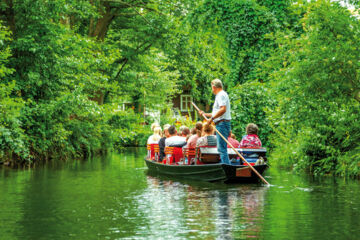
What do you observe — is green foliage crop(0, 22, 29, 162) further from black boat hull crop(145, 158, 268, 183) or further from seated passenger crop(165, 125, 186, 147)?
black boat hull crop(145, 158, 268, 183)

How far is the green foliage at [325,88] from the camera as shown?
12289 millimetres

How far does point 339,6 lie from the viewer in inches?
497

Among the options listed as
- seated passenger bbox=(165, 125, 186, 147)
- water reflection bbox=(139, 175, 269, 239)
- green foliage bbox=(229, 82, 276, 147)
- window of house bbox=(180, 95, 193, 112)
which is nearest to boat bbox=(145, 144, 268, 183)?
seated passenger bbox=(165, 125, 186, 147)

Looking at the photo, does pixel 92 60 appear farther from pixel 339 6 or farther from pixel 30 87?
pixel 339 6

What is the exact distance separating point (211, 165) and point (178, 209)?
380 centimetres

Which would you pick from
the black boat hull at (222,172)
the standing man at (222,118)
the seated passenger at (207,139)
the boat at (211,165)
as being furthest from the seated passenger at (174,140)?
the standing man at (222,118)

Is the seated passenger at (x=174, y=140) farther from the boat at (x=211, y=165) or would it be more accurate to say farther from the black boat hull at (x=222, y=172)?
the black boat hull at (x=222, y=172)

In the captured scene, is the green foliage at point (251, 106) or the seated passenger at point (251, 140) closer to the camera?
the seated passenger at point (251, 140)

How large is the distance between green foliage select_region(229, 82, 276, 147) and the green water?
578cm

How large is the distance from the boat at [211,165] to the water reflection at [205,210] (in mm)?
274

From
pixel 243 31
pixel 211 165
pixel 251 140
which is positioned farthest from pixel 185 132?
pixel 243 31

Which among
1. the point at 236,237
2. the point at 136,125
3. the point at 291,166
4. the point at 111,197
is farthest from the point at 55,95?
the point at 236,237

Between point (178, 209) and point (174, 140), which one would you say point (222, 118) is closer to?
point (174, 140)

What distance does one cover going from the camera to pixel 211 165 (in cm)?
1227
